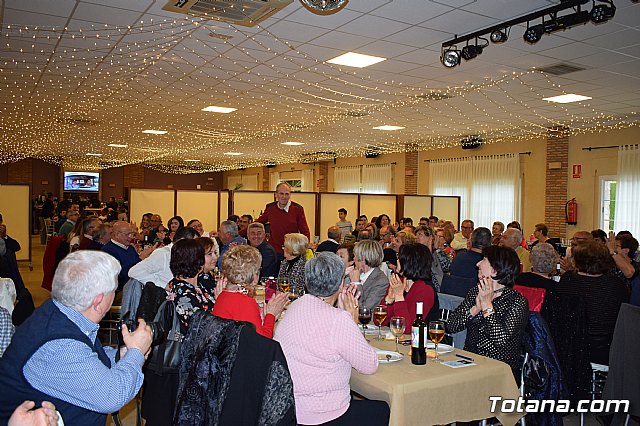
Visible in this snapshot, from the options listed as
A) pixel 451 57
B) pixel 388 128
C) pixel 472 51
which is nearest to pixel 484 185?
pixel 388 128

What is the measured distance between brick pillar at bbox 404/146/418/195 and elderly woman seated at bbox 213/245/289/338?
13309mm

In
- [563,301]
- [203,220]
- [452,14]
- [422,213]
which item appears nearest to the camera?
[563,301]

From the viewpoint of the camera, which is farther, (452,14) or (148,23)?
(148,23)

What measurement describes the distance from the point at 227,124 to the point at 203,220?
8.63 feet

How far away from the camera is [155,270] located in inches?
177

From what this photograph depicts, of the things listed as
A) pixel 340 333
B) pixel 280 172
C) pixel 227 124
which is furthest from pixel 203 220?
pixel 280 172

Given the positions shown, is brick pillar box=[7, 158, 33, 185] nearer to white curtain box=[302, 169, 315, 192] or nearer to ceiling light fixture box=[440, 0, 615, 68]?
white curtain box=[302, 169, 315, 192]

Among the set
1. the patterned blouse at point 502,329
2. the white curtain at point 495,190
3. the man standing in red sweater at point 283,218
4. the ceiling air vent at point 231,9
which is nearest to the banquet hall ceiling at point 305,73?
the ceiling air vent at point 231,9

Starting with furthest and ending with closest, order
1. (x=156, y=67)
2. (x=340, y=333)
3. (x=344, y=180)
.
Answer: (x=344, y=180), (x=156, y=67), (x=340, y=333)

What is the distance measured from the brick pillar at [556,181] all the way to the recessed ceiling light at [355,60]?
22.1ft

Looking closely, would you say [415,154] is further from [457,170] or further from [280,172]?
[280,172]

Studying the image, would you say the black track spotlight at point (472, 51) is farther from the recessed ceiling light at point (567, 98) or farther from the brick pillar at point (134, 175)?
the brick pillar at point (134, 175)

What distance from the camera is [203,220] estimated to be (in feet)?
35.3

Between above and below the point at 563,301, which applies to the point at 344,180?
above
